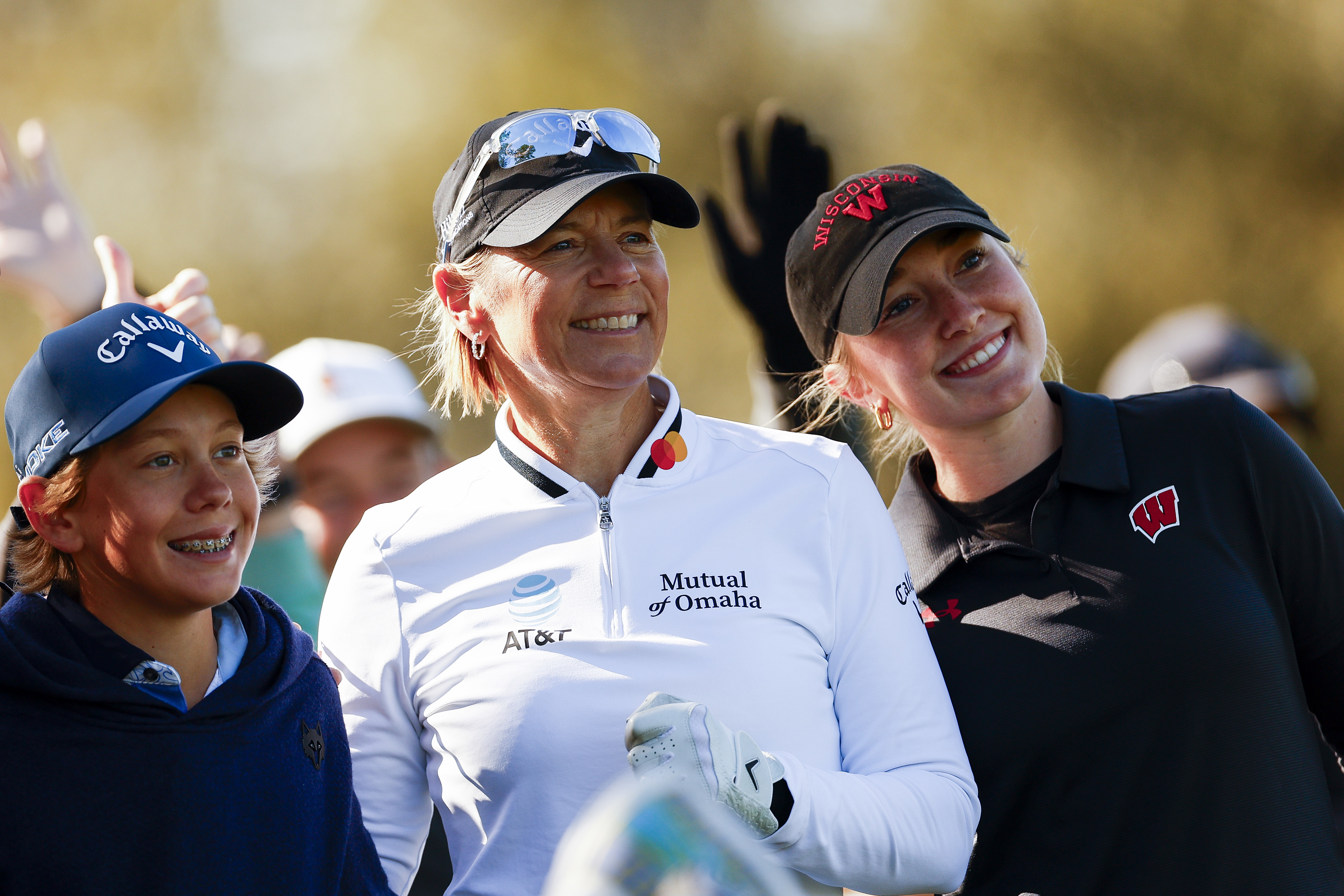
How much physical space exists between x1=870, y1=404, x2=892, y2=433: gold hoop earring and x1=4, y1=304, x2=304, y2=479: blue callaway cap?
4.11ft

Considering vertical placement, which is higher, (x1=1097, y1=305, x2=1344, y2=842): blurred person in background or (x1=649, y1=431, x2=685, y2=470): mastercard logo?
(x1=1097, y1=305, x2=1344, y2=842): blurred person in background

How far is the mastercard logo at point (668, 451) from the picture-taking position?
2223 mm

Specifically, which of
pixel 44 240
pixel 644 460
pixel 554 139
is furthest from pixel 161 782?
pixel 44 240

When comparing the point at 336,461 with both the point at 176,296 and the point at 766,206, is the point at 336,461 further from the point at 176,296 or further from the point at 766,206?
the point at 766,206

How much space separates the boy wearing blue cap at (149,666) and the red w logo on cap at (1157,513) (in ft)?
4.85

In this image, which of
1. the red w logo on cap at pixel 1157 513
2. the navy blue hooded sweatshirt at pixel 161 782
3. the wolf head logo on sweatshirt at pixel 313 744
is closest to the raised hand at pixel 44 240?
the navy blue hooded sweatshirt at pixel 161 782

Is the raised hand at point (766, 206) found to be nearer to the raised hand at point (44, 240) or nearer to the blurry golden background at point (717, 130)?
the raised hand at point (44, 240)

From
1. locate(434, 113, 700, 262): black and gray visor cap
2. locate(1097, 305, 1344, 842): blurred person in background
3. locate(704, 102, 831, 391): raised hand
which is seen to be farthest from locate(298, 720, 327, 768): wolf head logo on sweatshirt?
locate(1097, 305, 1344, 842): blurred person in background

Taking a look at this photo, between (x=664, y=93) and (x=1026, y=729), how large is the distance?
770 centimetres

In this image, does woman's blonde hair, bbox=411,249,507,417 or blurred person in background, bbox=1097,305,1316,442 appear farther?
blurred person in background, bbox=1097,305,1316,442

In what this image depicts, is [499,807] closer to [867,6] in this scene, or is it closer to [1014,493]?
[1014,493]

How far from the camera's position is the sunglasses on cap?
7.31ft

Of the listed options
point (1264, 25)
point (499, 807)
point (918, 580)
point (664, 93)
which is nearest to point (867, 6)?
point (664, 93)

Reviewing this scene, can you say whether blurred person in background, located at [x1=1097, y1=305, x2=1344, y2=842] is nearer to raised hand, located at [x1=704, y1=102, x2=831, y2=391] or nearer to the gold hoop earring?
raised hand, located at [x1=704, y1=102, x2=831, y2=391]
